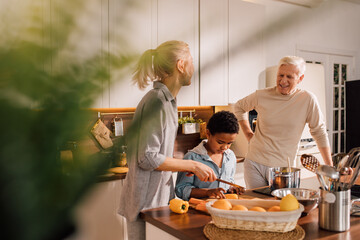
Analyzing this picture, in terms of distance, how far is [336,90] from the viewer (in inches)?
207

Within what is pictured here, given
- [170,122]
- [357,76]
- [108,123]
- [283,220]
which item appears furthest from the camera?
[357,76]

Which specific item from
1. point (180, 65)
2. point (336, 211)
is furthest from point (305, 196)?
point (180, 65)

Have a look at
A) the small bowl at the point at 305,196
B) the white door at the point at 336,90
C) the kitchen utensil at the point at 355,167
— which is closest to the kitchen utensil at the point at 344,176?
the kitchen utensil at the point at 355,167

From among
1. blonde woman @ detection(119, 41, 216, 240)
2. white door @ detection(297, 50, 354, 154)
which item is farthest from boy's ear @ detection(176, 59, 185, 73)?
white door @ detection(297, 50, 354, 154)

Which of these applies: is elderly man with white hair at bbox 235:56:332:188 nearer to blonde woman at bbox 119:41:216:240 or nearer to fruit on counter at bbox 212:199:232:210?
blonde woman at bbox 119:41:216:240

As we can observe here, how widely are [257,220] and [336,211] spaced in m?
0.31

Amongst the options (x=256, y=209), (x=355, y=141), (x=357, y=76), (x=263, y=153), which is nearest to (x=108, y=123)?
(x=263, y=153)

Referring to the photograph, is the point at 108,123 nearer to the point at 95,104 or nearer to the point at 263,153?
the point at 263,153

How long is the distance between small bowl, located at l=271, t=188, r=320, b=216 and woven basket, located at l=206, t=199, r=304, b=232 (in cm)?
21

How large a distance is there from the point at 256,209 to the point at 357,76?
5.09 metres

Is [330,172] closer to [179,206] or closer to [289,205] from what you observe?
[289,205]

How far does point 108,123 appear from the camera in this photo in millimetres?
3375

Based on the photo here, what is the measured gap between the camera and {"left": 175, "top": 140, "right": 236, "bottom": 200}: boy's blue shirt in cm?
183

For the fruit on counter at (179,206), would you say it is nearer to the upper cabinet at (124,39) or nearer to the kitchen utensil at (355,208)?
the kitchen utensil at (355,208)
